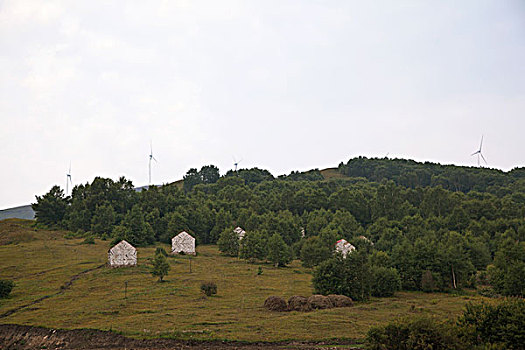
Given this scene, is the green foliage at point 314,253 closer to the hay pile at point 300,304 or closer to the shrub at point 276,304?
the hay pile at point 300,304

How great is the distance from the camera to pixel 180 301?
6325cm

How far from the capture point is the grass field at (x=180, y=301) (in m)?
46.8

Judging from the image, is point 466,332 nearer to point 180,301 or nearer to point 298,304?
point 298,304

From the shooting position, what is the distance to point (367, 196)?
195 m

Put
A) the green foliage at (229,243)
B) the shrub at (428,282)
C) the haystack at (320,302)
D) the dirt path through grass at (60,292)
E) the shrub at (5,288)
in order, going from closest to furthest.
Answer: the haystack at (320,302)
the dirt path through grass at (60,292)
the shrub at (5,288)
the shrub at (428,282)
the green foliage at (229,243)

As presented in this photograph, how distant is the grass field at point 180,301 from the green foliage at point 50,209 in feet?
170

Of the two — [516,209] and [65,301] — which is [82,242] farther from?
[516,209]

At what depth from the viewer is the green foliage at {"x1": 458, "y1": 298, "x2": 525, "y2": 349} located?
101 feet

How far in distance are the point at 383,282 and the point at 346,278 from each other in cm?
Result: 956

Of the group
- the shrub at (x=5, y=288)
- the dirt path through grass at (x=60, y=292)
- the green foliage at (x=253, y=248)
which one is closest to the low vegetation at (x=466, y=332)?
the dirt path through grass at (x=60, y=292)

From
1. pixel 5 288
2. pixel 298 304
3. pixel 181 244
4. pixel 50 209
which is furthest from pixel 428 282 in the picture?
pixel 50 209

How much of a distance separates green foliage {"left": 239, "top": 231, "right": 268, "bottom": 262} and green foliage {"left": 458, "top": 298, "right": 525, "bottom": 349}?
84042 millimetres

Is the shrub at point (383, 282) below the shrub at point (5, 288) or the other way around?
below

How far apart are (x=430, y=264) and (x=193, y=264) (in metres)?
53.3
